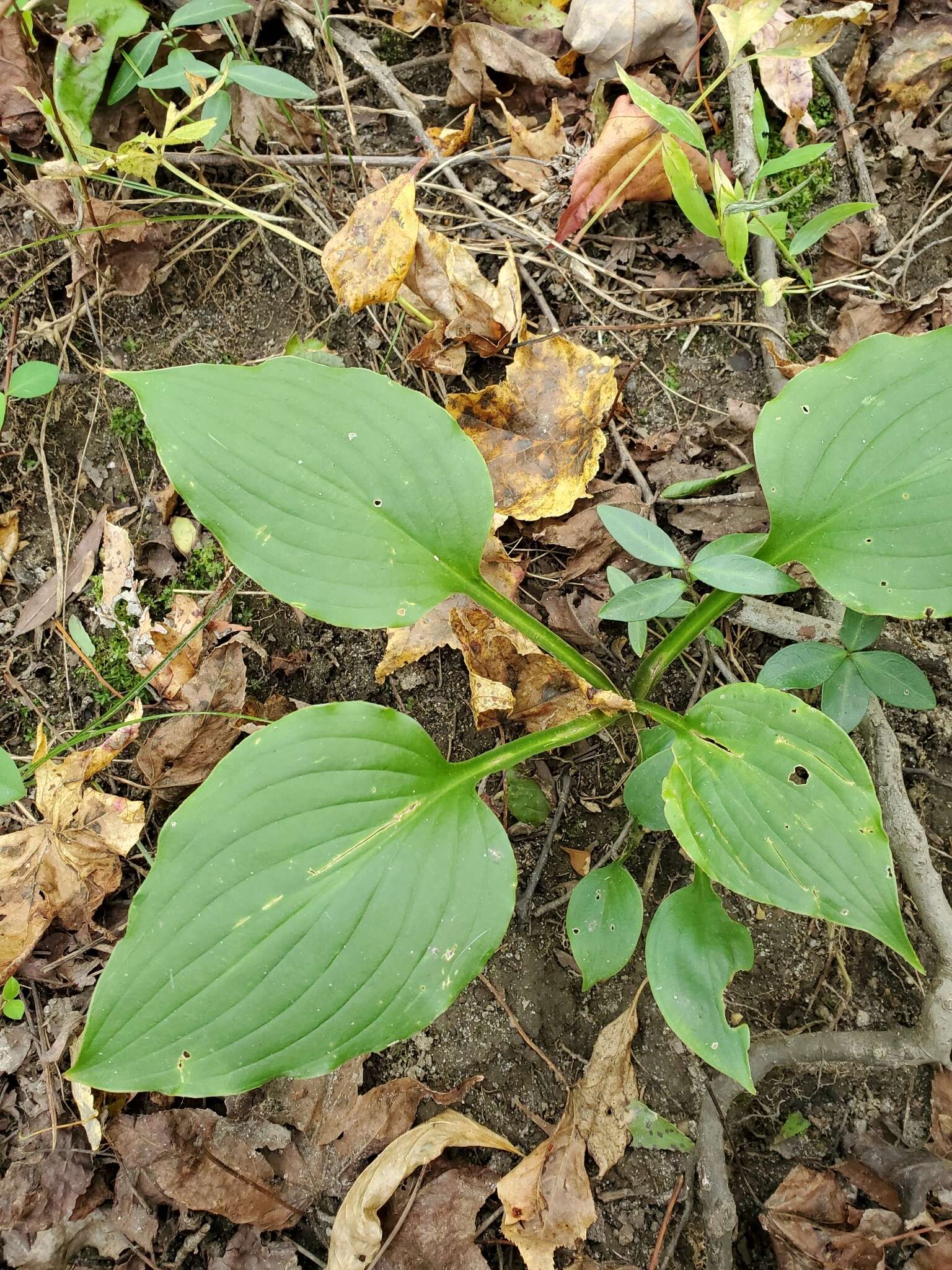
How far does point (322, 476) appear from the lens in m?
1.38

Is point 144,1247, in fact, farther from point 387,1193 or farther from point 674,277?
point 674,277

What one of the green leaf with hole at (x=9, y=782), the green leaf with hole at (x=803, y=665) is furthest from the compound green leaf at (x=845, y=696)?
the green leaf with hole at (x=9, y=782)

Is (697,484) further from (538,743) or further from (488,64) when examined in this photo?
(488,64)

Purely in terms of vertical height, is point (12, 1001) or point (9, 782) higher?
point (9, 782)

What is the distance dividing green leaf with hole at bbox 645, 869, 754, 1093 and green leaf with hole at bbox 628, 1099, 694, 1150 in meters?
0.27

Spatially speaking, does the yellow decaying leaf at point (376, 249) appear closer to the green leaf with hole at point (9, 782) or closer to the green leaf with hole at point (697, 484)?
the green leaf with hole at point (697, 484)

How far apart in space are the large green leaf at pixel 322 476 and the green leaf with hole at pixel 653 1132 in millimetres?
1103

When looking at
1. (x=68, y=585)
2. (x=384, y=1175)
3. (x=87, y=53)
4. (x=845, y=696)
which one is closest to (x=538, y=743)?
(x=845, y=696)

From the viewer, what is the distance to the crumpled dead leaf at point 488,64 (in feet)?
6.46

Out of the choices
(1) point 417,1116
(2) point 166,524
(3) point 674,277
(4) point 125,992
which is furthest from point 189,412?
(1) point 417,1116

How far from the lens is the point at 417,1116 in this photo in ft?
5.39

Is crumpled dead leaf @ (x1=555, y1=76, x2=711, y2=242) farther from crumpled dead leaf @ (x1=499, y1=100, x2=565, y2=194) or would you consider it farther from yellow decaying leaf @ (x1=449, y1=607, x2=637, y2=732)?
yellow decaying leaf @ (x1=449, y1=607, x2=637, y2=732)

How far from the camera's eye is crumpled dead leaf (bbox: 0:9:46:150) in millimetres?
1899

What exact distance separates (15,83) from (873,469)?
2.11m
